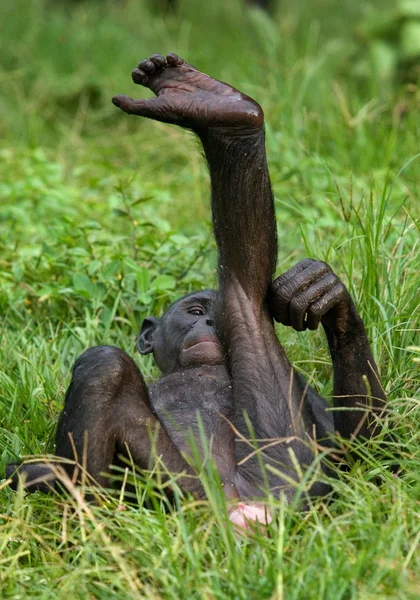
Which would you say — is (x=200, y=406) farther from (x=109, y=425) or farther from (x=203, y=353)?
(x=109, y=425)

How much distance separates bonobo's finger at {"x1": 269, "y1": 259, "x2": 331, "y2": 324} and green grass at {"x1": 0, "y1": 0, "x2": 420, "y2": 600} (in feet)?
1.66

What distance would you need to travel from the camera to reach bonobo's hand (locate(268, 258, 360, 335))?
334 cm

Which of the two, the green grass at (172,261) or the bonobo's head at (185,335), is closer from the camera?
the green grass at (172,261)

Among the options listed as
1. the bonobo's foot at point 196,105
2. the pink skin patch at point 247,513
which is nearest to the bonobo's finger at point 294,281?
the bonobo's foot at point 196,105

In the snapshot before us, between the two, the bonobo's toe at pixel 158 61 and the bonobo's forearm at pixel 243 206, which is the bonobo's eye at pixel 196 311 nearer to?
the bonobo's forearm at pixel 243 206

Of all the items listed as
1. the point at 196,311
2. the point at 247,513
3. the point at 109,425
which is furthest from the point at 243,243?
the point at 247,513

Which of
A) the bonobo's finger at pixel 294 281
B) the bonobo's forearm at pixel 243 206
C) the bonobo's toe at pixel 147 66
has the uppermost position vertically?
the bonobo's toe at pixel 147 66

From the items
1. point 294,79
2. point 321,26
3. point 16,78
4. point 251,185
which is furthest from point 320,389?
point 321,26

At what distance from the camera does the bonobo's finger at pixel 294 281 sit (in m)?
3.36

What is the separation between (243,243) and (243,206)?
5.0 inches

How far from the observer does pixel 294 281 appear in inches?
133

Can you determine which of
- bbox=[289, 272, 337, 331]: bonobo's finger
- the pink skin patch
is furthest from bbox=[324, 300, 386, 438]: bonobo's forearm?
the pink skin patch

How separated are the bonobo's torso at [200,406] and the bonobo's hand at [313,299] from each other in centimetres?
38

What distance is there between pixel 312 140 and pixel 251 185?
128 inches
